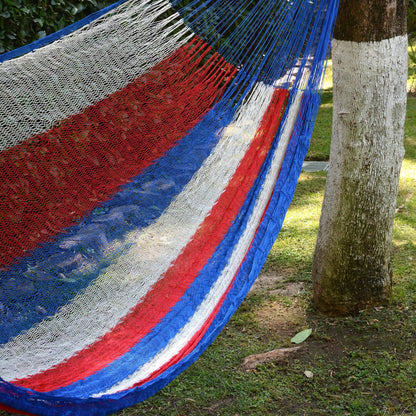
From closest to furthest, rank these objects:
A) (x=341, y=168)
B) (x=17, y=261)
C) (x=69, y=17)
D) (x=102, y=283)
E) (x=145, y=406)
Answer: (x=17, y=261) < (x=102, y=283) < (x=145, y=406) < (x=341, y=168) < (x=69, y=17)

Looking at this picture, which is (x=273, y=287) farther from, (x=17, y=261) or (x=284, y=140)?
(x=17, y=261)

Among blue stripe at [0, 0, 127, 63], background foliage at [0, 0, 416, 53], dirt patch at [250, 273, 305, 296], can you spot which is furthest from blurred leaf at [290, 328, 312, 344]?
background foliage at [0, 0, 416, 53]

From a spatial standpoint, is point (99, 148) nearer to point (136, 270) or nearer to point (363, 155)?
point (136, 270)

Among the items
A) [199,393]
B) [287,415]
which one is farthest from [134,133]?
[287,415]

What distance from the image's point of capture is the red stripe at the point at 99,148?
1.75 metres

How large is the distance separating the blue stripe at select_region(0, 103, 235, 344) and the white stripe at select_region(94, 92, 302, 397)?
0.26 m

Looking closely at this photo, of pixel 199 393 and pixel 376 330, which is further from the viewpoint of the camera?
pixel 376 330

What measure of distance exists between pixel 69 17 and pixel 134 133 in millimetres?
1199

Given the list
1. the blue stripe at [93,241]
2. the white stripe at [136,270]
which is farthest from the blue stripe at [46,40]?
the white stripe at [136,270]

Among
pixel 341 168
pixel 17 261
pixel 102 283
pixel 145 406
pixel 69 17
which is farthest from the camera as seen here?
pixel 69 17

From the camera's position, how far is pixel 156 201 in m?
2.08

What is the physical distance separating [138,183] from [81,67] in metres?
0.44

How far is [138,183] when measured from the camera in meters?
2.04

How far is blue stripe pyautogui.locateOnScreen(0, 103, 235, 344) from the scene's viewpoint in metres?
1.73
